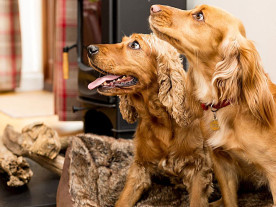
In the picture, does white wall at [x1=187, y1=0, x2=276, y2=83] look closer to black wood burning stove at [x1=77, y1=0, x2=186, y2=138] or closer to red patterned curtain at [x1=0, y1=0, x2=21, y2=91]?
black wood burning stove at [x1=77, y1=0, x2=186, y2=138]

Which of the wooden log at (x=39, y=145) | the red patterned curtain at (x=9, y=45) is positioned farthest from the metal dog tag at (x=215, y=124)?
the red patterned curtain at (x=9, y=45)

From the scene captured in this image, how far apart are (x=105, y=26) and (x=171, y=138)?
97cm

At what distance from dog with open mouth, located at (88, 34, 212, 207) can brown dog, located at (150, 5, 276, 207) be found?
0.42 feet

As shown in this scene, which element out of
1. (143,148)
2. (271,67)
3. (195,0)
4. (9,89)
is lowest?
(9,89)

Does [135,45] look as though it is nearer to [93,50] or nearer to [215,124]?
[93,50]

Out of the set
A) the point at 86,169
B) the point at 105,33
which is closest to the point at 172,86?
the point at 86,169

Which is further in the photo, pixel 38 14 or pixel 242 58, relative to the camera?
pixel 38 14

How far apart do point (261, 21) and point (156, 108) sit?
66 cm

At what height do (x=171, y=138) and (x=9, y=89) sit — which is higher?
(x=171, y=138)

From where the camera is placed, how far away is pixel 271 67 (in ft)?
6.32

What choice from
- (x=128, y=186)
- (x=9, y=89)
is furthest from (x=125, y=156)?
(x=9, y=89)

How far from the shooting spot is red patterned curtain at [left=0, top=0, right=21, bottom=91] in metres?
4.96

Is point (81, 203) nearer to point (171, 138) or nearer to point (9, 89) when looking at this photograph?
point (171, 138)

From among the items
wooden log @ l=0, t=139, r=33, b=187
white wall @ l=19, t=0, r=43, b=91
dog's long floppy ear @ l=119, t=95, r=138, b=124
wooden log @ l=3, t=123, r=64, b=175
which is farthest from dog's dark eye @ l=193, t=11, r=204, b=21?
white wall @ l=19, t=0, r=43, b=91
